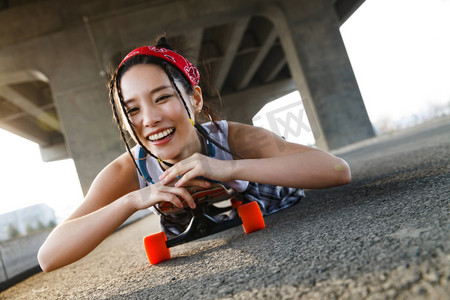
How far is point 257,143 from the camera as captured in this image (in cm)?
154

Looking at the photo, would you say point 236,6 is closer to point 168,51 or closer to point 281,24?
point 281,24

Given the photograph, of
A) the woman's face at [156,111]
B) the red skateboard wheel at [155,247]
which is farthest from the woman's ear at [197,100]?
the red skateboard wheel at [155,247]

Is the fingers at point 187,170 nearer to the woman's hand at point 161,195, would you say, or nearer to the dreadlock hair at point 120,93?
the woman's hand at point 161,195

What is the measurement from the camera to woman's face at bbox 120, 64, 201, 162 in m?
1.27

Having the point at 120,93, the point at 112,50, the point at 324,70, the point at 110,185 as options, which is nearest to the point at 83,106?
the point at 112,50

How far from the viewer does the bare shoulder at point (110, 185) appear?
4.49ft

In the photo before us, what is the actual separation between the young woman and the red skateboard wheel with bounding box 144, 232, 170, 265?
167mm

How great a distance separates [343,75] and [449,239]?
8037 millimetres

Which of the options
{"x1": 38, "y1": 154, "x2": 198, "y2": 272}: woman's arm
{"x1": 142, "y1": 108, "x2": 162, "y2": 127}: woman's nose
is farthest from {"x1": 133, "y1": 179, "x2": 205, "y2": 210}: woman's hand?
{"x1": 142, "y1": 108, "x2": 162, "y2": 127}: woman's nose

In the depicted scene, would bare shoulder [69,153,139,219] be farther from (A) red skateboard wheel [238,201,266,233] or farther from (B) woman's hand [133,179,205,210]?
(A) red skateboard wheel [238,201,266,233]

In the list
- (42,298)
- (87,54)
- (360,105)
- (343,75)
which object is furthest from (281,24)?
(42,298)

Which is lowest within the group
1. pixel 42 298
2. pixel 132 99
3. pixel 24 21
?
pixel 42 298

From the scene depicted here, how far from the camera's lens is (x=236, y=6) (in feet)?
24.2

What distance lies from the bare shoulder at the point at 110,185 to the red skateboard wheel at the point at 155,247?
279mm
